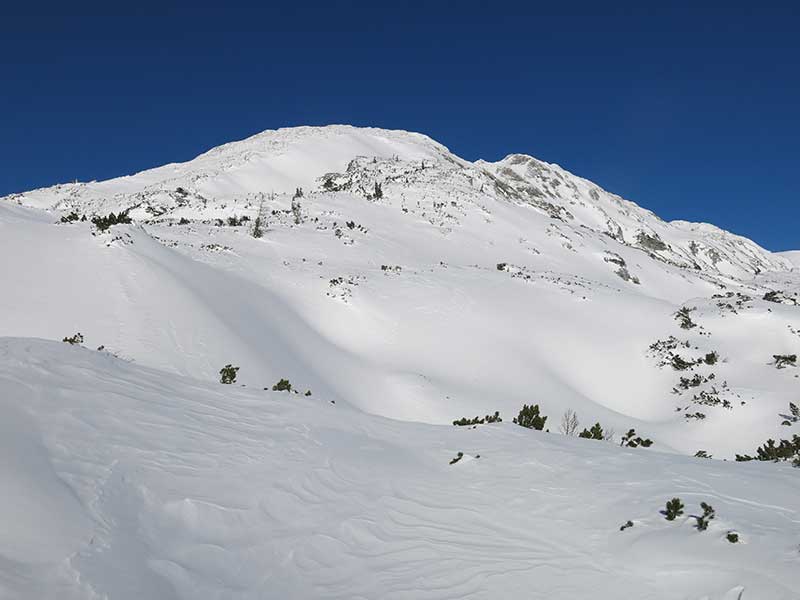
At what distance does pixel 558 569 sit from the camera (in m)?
4.99

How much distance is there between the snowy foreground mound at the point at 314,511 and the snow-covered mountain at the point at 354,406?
34 mm

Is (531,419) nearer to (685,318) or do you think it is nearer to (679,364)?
(679,364)

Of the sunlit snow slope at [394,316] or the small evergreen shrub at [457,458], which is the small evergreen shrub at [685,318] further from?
the small evergreen shrub at [457,458]

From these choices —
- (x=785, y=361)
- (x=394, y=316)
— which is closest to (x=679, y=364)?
(x=785, y=361)

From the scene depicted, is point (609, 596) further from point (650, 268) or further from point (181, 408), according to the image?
point (650, 268)

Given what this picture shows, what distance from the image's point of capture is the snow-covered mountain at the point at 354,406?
4625 mm

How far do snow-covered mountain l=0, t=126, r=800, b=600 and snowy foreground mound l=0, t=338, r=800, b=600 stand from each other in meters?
0.03

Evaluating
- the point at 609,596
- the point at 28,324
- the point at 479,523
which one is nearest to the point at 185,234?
the point at 28,324

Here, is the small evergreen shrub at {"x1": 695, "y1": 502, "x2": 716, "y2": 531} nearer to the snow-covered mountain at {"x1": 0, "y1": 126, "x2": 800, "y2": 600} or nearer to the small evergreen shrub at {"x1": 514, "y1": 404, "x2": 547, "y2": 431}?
the snow-covered mountain at {"x1": 0, "y1": 126, "x2": 800, "y2": 600}

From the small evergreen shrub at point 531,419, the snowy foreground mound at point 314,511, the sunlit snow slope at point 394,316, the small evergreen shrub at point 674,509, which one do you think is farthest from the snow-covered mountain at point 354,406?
the small evergreen shrub at point 531,419

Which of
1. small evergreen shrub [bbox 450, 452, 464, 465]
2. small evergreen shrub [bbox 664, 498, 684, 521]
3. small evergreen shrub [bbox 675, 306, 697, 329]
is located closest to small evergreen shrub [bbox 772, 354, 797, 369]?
small evergreen shrub [bbox 675, 306, 697, 329]

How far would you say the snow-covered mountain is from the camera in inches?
182

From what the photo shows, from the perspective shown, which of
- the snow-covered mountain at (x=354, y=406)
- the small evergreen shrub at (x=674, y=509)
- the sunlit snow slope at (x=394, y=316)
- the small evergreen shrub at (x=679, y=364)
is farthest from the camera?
the small evergreen shrub at (x=679, y=364)

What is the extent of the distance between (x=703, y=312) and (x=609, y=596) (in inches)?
1152
